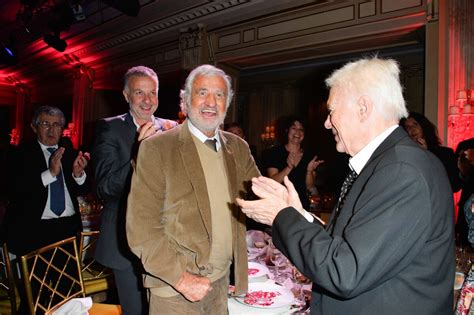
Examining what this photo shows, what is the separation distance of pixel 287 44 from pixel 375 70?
472 centimetres

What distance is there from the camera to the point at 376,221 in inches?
32.9

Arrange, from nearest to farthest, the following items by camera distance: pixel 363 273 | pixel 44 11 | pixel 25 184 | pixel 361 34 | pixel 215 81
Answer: pixel 363 273 → pixel 215 81 → pixel 25 184 → pixel 361 34 → pixel 44 11

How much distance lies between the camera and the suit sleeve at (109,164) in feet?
5.67

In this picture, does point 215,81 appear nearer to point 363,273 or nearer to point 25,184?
point 363,273

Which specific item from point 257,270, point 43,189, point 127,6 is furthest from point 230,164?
point 127,6

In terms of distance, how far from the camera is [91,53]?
27.6ft

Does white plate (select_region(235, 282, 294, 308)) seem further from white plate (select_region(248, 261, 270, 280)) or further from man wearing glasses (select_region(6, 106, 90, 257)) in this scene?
man wearing glasses (select_region(6, 106, 90, 257))

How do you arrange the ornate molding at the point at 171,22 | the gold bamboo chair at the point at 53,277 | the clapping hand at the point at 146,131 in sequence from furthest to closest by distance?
the ornate molding at the point at 171,22 < the gold bamboo chair at the point at 53,277 < the clapping hand at the point at 146,131

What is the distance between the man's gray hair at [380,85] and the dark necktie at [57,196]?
2515 mm

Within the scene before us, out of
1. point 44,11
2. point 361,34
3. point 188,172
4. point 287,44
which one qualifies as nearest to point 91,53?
point 44,11

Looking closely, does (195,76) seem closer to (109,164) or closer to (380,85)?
(109,164)

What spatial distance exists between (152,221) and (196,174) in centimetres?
26

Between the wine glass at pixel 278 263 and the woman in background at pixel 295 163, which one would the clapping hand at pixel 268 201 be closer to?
the wine glass at pixel 278 263

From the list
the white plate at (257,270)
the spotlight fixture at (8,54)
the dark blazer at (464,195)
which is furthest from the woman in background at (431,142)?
the spotlight fixture at (8,54)
